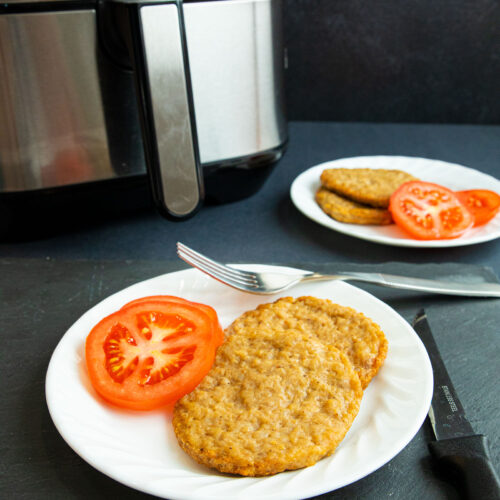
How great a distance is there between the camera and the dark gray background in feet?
5.74

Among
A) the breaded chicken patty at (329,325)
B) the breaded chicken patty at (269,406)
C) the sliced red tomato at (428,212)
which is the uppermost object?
the breaded chicken patty at (269,406)

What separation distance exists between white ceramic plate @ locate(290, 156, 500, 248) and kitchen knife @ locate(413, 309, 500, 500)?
1.16 feet

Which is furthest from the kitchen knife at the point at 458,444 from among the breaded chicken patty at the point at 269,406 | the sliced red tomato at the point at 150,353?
A: the sliced red tomato at the point at 150,353

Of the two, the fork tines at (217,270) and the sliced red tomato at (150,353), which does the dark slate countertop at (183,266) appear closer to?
the sliced red tomato at (150,353)

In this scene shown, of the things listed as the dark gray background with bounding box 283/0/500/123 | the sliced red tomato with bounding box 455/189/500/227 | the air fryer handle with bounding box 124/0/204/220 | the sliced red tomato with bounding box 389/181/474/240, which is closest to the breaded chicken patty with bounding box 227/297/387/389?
the air fryer handle with bounding box 124/0/204/220

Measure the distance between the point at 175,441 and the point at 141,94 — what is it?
51 centimetres

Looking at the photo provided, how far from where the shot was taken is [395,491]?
0.60m

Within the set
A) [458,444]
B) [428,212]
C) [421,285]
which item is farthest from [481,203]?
[458,444]

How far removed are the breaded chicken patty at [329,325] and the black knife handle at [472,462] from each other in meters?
0.12

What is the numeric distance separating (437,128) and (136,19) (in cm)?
129

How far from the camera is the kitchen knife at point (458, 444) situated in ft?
1.84

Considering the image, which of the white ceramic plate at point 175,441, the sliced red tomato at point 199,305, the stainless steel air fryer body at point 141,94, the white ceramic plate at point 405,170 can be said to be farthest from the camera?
the white ceramic plate at point 405,170

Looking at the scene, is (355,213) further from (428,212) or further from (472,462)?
(472,462)

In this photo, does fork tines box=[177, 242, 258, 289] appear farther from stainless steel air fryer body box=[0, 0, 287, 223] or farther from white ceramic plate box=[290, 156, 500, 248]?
white ceramic plate box=[290, 156, 500, 248]
